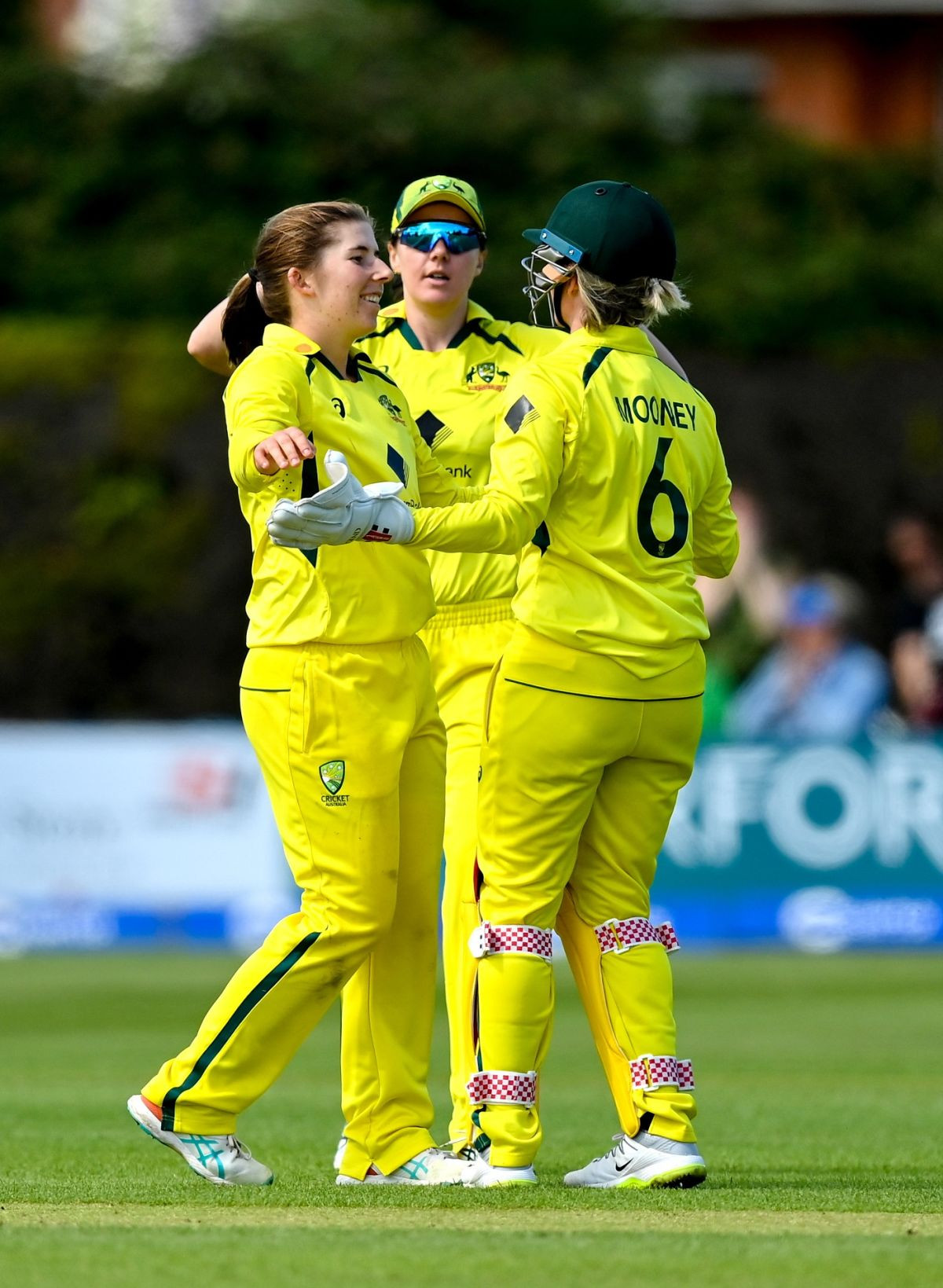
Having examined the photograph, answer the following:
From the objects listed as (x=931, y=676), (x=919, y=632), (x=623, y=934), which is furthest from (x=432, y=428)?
(x=919, y=632)

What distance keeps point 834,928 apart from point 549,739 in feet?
30.1

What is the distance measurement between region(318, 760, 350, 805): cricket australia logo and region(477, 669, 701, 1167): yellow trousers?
348 millimetres

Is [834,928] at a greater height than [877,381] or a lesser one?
lesser

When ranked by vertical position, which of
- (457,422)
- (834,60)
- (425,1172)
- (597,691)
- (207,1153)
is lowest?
(425,1172)

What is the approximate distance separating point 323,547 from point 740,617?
35.1 ft

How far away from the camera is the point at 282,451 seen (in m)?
4.90

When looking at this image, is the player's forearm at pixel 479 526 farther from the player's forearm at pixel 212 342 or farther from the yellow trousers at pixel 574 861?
the player's forearm at pixel 212 342

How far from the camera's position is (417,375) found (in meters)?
6.32

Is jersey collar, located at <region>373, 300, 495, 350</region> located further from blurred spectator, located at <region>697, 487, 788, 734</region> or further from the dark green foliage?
the dark green foliage

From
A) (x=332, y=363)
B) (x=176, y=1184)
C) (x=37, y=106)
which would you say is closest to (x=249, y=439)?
(x=332, y=363)

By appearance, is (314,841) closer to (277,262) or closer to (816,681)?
(277,262)

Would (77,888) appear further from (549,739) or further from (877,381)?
(549,739)

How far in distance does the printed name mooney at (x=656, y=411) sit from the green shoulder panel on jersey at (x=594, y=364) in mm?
77

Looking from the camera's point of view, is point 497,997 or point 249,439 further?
point 497,997
